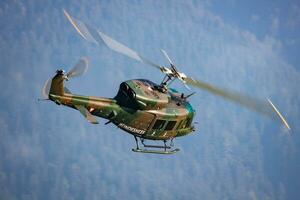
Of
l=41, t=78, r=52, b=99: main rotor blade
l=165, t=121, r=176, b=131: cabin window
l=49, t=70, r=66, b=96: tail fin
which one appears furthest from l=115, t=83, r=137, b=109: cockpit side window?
l=41, t=78, r=52, b=99: main rotor blade

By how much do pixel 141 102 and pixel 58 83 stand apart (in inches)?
301

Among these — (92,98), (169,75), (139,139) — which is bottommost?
(139,139)

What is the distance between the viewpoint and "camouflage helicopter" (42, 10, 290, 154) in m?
43.8

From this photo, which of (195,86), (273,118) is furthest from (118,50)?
(273,118)

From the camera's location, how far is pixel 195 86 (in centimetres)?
5003

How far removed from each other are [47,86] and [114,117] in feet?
23.4

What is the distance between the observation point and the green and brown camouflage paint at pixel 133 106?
151 ft

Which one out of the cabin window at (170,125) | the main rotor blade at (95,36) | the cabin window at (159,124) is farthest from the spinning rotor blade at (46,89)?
the cabin window at (170,125)

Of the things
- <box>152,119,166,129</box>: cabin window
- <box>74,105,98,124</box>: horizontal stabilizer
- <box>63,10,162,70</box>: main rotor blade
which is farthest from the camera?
<box>152,119,166,129</box>: cabin window

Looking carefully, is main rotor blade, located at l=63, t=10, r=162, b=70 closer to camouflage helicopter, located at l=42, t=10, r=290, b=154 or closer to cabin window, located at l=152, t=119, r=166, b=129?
camouflage helicopter, located at l=42, t=10, r=290, b=154

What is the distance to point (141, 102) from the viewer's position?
47.9 meters

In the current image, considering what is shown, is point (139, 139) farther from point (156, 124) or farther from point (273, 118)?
point (273, 118)

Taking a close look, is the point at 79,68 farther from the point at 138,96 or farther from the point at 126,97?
the point at 138,96

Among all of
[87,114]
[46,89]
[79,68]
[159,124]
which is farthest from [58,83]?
[159,124]
